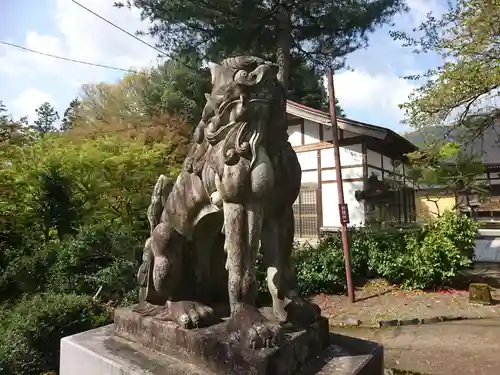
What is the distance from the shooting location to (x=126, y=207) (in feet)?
26.6

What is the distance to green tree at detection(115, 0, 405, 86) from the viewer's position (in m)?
9.25

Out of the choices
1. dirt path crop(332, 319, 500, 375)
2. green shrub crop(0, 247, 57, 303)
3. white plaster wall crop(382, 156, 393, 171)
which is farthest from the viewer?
white plaster wall crop(382, 156, 393, 171)

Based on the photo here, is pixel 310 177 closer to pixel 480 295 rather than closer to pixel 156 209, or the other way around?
pixel 480 295

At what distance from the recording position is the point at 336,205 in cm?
1013

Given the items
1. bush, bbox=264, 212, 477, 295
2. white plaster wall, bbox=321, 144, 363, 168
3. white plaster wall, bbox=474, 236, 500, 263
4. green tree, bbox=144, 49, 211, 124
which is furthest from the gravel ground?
green tree, bbox=144, 49, 211, 124

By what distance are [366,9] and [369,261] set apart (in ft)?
20.0

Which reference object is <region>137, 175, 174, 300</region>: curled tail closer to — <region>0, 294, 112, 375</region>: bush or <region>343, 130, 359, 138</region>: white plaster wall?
<region>0, 294, 112, 375</region>: bush

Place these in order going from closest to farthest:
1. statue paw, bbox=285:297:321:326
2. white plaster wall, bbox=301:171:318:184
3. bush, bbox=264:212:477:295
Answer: statue paw, bbox=285:297:321:326 < bush, bbox=264:212:477:295 < white plaster wall, bbox=301:171:318:184

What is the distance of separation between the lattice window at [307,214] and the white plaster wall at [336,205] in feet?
0.94

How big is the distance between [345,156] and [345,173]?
0.46 metres

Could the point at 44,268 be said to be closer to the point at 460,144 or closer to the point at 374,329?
the point at 374,329

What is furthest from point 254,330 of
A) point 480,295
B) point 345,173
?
point 345,173

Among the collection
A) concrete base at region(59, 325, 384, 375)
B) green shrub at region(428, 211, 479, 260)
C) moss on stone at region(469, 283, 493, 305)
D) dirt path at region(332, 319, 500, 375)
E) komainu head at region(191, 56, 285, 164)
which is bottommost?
dirt path at region(332, 319, 500, 375)

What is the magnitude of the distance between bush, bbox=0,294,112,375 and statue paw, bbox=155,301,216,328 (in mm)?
2368
